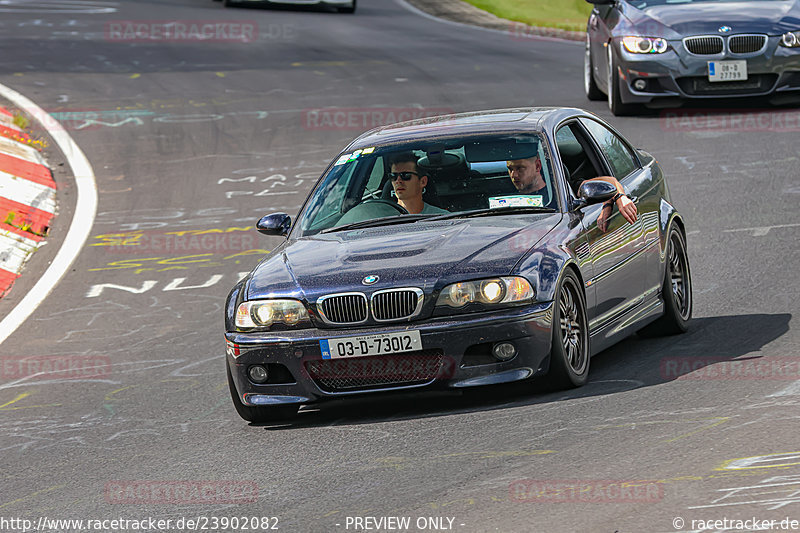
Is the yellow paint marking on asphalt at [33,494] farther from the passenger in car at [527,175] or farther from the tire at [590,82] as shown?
the tire at [590,82]

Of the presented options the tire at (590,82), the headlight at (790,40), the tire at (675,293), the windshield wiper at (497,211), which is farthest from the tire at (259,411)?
the tire at (590,82)

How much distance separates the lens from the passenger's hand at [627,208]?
8453 millimetres

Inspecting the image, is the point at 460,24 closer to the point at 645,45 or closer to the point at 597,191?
the point at 645,45

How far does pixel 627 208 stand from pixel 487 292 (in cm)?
172

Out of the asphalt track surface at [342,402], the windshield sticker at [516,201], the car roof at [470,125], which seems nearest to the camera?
the asphalt track surface at [342,402]

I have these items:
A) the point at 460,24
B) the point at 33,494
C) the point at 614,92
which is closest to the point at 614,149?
the point at 33,494

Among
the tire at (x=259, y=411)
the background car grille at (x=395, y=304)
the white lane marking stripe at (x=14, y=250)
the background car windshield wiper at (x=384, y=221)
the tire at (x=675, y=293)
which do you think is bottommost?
the white lane marking stripe at (x=14, y=250)

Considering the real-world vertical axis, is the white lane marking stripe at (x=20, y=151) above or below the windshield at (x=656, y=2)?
below

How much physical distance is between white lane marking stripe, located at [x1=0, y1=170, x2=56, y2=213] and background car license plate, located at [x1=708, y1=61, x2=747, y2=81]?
735cm

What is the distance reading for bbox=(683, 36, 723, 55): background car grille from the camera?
16719 millimetres

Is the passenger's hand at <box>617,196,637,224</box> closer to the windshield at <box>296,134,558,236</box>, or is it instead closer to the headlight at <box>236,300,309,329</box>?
the windshield at <box>296,134,558,236</box>

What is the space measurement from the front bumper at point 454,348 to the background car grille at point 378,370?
1 centimetres

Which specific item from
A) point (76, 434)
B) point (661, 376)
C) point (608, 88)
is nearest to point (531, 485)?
point (661, 376)

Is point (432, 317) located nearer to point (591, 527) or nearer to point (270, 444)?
point (270, 444)
